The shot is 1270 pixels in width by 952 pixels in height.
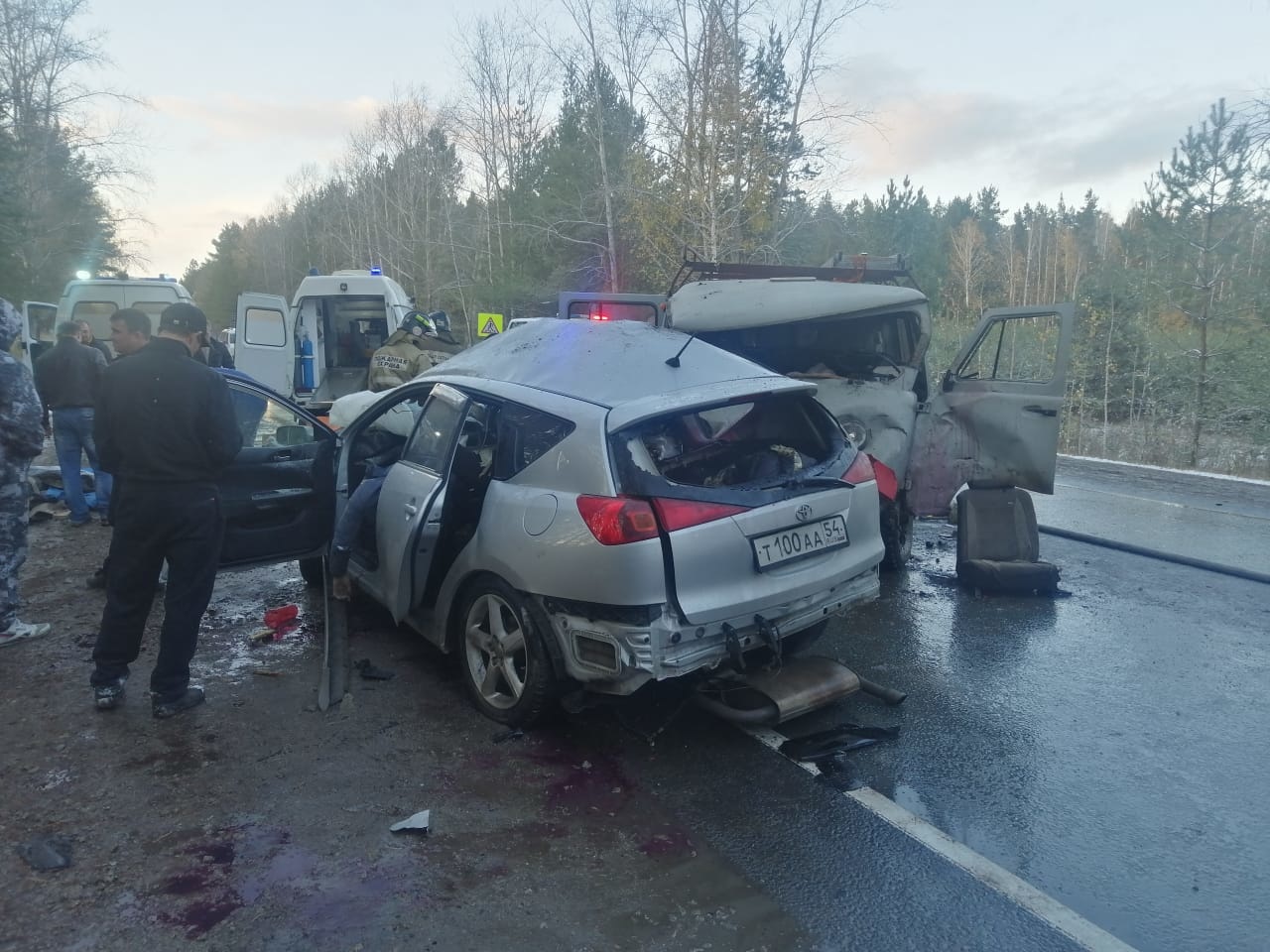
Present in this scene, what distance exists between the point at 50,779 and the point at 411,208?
44.2 m

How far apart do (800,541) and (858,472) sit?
655 mm

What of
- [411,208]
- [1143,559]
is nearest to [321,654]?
[1143,559]

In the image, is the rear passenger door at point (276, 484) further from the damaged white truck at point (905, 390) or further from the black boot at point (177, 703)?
the damaged white truck at point (905, 390)

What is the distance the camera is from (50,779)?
11.1 feet

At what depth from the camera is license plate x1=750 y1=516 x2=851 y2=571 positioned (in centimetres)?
347

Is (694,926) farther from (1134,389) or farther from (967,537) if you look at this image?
(1134,389)

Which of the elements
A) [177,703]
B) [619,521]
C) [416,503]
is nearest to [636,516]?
[619,521]

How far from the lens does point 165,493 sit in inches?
150

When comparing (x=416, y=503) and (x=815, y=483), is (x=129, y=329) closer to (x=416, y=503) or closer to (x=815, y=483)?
(x=416, y=503)

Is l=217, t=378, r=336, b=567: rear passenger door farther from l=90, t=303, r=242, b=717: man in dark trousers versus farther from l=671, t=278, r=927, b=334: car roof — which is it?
l=671, t=278, r=927, b=334: car roof

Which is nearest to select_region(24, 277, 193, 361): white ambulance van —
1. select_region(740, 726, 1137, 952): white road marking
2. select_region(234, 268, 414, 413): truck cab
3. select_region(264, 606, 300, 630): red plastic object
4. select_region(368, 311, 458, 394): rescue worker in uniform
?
select_region(234, 268, 414, 413): truck cab

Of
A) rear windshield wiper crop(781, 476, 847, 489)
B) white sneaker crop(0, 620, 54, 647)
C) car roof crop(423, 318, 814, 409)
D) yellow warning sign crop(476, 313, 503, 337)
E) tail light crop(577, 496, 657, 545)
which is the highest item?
yellow warning sign crop(476, 313, 503, 337)

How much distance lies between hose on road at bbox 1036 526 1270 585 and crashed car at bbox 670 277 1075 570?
1460mm

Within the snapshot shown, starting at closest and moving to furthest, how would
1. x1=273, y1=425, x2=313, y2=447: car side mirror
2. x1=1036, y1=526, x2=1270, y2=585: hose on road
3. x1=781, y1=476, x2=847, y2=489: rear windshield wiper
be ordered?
x1=781, y1=476, x2=847, y2=489: rear windshield wiper
x1=273, y1=425, x2=313, y2=447: car side mirror
x1=1036, y1=526, x2=1270, y2=585: hose on road
